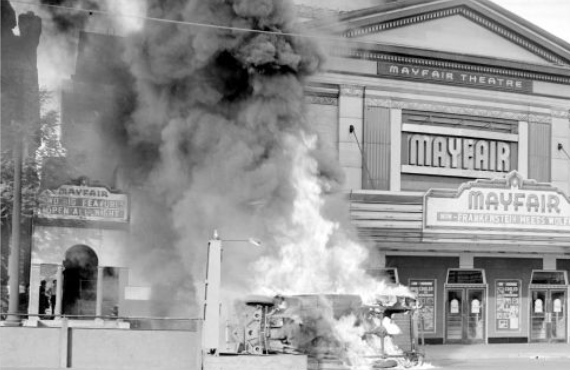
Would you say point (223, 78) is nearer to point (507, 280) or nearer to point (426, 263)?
point (426, 263)

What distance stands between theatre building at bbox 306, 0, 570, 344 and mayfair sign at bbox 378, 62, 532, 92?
0.04 meters

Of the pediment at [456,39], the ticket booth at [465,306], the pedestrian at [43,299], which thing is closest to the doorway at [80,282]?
the pedestrian at [43,299]

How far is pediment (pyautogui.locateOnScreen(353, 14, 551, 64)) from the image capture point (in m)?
26.3

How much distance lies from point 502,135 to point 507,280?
4.81m

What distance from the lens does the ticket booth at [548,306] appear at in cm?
2842

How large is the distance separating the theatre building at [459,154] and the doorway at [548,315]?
0.14 ft

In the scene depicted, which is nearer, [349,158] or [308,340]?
[308,340]

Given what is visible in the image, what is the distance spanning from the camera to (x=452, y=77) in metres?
26.8

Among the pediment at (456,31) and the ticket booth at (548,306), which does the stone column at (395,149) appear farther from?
the ticket booth at (548,306)

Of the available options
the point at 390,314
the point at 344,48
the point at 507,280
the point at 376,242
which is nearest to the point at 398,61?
the point at 344,48

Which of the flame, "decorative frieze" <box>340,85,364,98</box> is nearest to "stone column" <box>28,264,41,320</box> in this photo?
the flame

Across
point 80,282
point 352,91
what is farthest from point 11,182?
point 352,91

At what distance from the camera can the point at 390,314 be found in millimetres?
18062

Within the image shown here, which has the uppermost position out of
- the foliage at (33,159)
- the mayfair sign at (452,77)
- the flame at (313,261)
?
the mayfair sign at (452,77)
